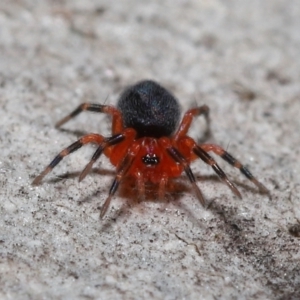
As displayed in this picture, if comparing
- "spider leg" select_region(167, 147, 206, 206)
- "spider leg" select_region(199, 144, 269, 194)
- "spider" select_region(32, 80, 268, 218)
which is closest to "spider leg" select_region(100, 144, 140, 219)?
"spider" select_region(32, 80, 268, 218)

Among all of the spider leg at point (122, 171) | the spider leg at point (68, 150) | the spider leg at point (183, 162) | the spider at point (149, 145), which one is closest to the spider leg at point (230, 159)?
the spider at point (149, 145)

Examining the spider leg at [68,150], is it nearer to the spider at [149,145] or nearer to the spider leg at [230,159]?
the spider at [149,145]

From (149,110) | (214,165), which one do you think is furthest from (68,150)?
(214,165)

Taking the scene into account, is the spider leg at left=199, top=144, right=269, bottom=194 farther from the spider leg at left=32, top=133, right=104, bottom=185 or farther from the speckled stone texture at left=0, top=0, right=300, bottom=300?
the spider leg at left=32, top=133, right=104, bottom=185

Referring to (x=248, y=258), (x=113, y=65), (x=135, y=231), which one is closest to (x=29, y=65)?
(x=113, y=65)

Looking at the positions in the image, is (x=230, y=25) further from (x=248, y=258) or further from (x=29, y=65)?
(x=248, y=258)
